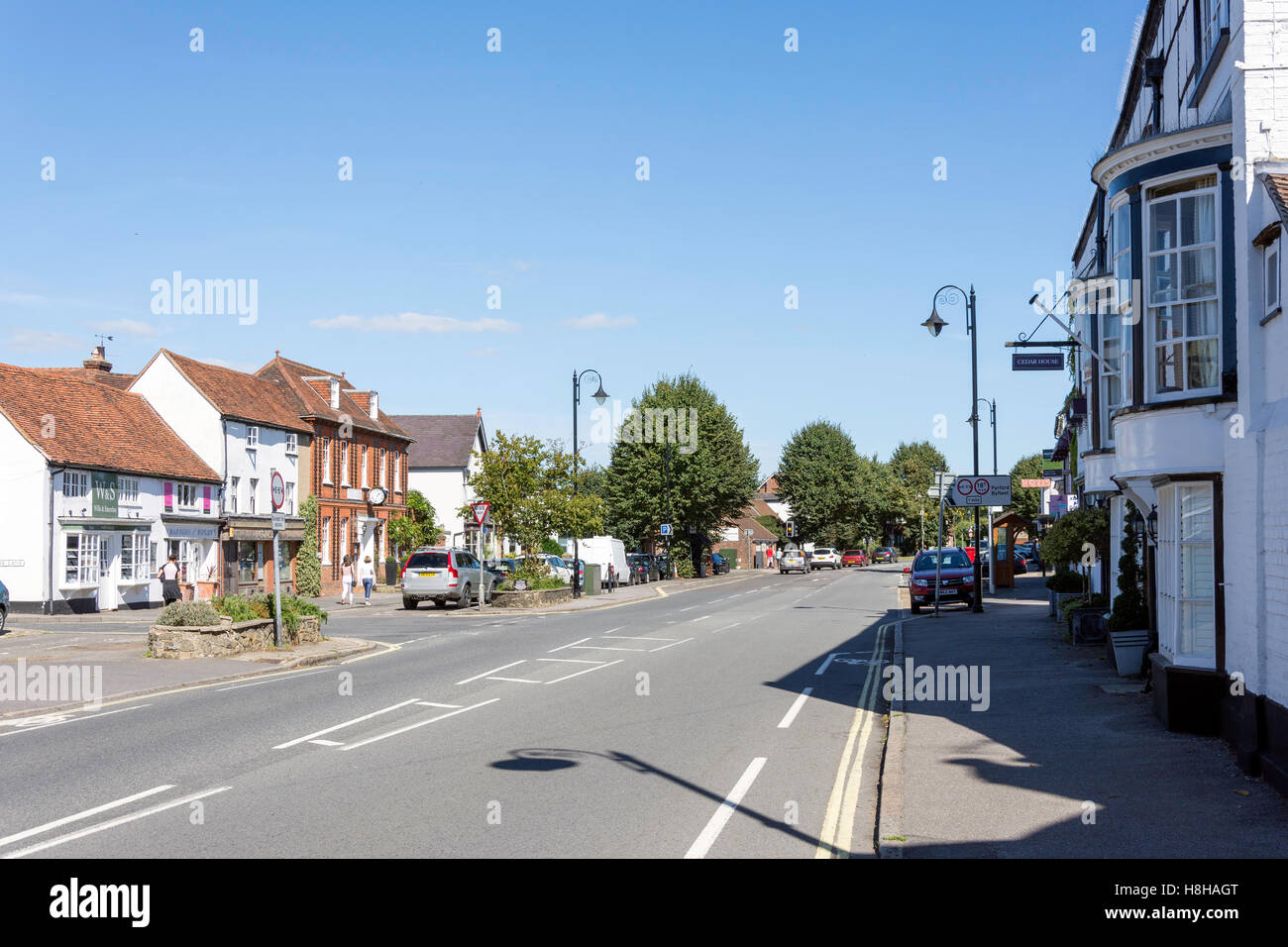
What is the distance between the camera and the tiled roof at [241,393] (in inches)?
1641

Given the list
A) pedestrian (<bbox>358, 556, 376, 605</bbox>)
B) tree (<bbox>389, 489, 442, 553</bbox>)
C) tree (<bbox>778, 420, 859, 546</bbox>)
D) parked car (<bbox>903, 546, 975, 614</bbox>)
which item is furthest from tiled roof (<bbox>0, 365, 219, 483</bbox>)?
tree (<bbox>778, 420, 859, 546</bbox>)

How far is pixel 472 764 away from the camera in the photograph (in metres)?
9.80

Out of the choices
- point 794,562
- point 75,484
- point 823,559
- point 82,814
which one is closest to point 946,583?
point 82,814

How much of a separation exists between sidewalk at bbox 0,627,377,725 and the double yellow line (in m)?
9.31

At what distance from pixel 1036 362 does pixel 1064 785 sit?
12.7 meters

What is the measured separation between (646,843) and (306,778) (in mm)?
3463

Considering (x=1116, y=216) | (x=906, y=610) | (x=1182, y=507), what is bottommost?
(x=906, y=610)

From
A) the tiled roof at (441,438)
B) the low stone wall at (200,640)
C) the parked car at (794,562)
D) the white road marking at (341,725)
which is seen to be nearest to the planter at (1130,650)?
the white road marking at (341,725)

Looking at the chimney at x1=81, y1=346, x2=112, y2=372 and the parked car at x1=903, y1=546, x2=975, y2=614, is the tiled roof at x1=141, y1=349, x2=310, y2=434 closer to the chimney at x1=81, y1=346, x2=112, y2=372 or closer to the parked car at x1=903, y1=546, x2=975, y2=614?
the chimney at x1=81, y1=346, x2=112, y2=372

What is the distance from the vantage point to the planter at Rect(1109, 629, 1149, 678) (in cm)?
1451

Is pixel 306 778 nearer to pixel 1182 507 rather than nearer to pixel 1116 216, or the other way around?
pixel 1182 507

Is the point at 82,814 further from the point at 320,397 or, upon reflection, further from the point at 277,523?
the point at 320,397

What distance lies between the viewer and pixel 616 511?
64062mm
